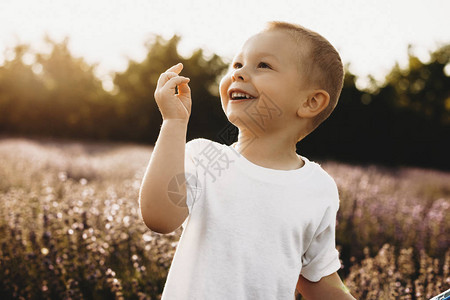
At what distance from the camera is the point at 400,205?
5.41m

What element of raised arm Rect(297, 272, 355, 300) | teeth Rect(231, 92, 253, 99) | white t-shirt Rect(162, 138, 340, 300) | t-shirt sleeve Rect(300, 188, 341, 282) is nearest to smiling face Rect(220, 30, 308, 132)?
teeth Rect(231, 92, 253, 99)

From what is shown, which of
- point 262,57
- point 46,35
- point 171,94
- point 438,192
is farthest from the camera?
point 46,35

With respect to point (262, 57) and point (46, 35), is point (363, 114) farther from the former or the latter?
point (46, 35)

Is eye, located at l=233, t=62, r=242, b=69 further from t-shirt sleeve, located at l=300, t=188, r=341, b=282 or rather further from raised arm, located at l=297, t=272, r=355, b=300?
raised arm, located at l=297, t=272, r=355, b=300

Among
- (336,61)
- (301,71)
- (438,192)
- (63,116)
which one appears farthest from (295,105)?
(63,116)

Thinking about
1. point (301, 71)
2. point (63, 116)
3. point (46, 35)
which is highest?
point (46, 35)

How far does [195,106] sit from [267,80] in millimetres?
17353

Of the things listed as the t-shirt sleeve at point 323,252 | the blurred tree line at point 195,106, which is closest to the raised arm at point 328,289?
the t-shirt sleeve at point 323,252

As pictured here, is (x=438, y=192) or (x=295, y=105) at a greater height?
(x=295, y=105)

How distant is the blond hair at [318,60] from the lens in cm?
126

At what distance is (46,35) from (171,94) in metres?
25.5

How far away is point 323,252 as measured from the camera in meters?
1.35

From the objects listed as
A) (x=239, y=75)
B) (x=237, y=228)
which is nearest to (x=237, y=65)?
(x=239, y=75)

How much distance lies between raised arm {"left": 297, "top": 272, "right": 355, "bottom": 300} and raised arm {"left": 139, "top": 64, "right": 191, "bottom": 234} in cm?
59
